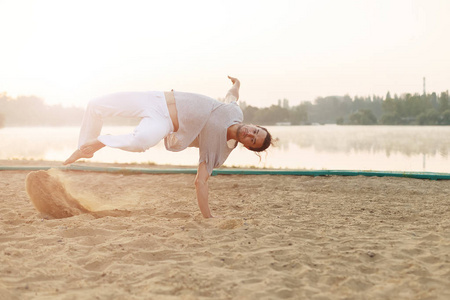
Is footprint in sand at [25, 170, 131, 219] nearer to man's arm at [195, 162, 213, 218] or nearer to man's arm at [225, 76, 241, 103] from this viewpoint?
man's arm at [195, 162, 213, 218]

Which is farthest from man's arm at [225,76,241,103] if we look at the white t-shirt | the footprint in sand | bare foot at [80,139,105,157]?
the footprint in sand

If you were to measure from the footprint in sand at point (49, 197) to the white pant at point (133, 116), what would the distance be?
0.78 metres

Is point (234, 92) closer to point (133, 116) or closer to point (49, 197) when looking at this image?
point (133, 116)

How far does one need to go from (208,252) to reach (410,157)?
503 inches

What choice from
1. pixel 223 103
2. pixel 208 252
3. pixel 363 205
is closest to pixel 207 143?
pixel 223 103

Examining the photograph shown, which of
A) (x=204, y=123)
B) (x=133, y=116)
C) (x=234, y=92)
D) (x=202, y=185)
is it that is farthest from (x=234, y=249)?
(x=234, y=92)

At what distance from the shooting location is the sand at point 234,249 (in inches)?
101

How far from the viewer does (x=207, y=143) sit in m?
4.02

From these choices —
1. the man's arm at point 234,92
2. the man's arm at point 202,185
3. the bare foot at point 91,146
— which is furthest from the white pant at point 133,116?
the man's arm at point 234,92

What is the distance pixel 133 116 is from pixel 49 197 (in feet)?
4.55

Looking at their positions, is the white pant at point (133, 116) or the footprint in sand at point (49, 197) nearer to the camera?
the white pant at point (133, 116)

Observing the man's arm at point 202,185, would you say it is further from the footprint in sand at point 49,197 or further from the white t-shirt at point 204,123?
the footprint in sand at point 49,197

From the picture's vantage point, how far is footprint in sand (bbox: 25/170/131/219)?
14.6ft

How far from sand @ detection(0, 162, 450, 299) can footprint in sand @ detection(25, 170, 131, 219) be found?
0.11 meters
